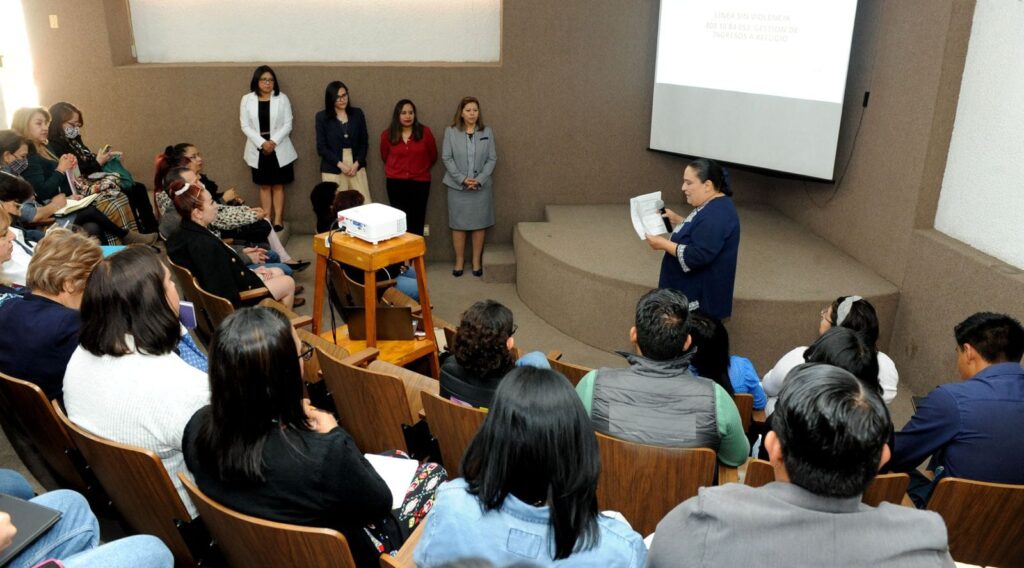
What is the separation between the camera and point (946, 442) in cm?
233

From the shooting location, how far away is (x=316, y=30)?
20.5 ft

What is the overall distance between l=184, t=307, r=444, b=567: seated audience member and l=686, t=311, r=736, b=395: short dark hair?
4.74ft

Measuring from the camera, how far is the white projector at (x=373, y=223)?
338 cm

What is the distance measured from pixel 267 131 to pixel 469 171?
5.46 ft

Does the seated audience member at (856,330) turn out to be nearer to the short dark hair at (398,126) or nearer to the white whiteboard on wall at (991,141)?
the white whiteboard on wall at (991,141)

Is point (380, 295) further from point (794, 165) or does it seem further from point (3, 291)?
point (794, 165)

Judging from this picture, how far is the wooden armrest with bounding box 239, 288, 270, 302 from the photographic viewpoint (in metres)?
3.94

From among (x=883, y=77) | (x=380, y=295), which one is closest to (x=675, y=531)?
(x=380, y=295)

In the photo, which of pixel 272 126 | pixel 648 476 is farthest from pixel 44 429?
pixel 272 126

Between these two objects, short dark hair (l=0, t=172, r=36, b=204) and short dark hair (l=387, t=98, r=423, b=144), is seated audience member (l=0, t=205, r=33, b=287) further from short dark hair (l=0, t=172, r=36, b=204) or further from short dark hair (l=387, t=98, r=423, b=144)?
short dark hair (l=387, t=98, r=423, b=144)

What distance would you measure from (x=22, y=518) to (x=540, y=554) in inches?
47.1

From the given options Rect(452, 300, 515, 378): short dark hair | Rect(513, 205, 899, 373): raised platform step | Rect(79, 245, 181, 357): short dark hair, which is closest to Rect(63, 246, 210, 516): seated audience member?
Rect(79, 245, 181, 357): short dark hair

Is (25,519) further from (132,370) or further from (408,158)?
(408,158)

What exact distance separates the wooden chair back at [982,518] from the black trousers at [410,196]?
4475 mm
